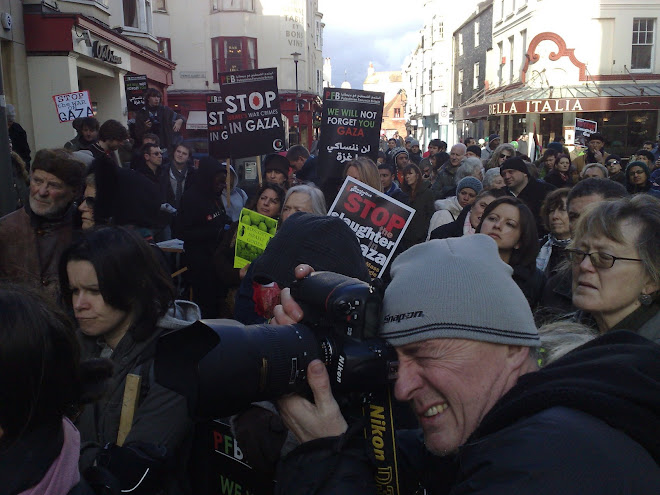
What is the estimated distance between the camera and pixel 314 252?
2.25 m

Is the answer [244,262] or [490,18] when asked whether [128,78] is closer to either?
[244,262]

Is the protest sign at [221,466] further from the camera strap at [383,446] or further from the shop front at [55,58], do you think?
the shop front at [55,58]

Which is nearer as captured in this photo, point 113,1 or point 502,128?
point 113,1

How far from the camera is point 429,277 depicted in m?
1.47

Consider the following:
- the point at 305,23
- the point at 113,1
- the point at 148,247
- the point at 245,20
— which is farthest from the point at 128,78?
the point at 305,23

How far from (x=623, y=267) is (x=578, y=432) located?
6.12 feet

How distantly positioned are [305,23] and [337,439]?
37.2 metres

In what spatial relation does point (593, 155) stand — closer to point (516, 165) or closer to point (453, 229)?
point (516, 165)

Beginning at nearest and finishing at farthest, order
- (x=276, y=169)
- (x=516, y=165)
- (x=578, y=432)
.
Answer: (x=578, y=432)
(x=276, y=169)
(x=516, y=165)

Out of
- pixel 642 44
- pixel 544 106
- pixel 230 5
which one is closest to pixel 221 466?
pixel 544 106

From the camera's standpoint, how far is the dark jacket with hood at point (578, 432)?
3.00ft

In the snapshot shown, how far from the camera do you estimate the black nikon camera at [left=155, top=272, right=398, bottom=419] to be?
1354mm

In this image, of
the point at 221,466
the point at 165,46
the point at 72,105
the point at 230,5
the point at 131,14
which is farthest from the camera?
the point at 230,5

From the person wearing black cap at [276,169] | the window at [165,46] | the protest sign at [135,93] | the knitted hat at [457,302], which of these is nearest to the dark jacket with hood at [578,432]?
the knitted hat at [457,302]
